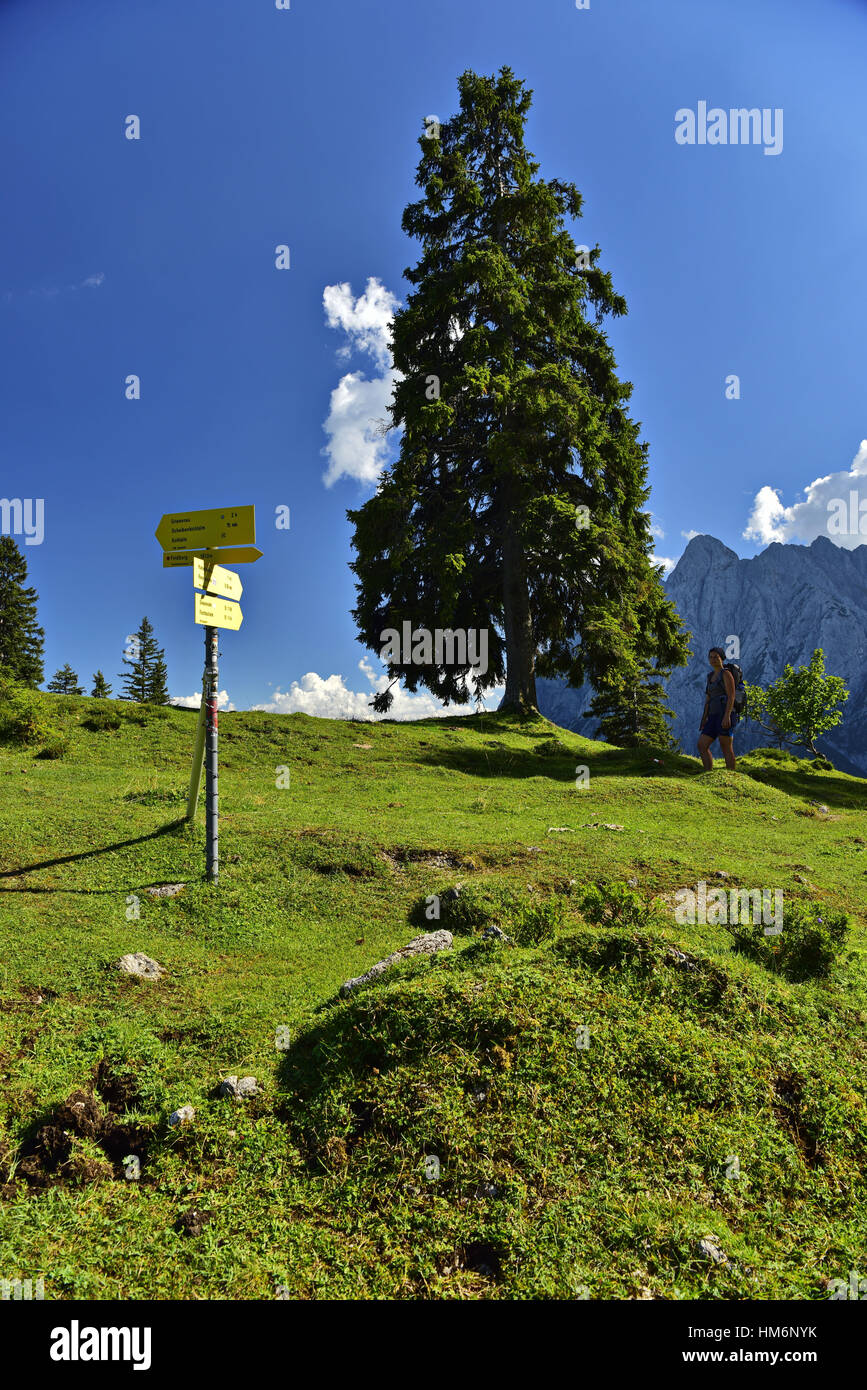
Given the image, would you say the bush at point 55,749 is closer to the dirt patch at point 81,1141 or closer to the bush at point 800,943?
the dirt patch at point 81,1141

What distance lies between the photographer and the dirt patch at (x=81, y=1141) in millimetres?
3322

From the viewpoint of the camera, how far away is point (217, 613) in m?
7.73

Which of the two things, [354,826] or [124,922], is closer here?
[124,922]

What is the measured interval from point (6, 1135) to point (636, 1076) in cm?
358

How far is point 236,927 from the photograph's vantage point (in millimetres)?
6836

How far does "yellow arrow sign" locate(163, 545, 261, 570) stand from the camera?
7.60m

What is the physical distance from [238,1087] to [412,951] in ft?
6.73

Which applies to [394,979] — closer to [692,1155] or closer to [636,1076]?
[636,1076]

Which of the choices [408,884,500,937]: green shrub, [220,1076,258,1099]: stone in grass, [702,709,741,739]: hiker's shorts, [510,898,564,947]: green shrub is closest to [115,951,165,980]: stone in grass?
[220,1076,258,1099]: stone in grass

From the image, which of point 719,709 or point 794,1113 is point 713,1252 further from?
point 719,709

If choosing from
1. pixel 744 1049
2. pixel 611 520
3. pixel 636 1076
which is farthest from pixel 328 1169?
pixel 611 520

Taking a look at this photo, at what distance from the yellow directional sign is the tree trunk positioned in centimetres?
1551

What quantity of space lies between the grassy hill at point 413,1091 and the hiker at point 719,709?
8.61 m

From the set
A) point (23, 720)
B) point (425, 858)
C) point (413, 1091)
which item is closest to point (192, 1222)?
point (413, 1091)
